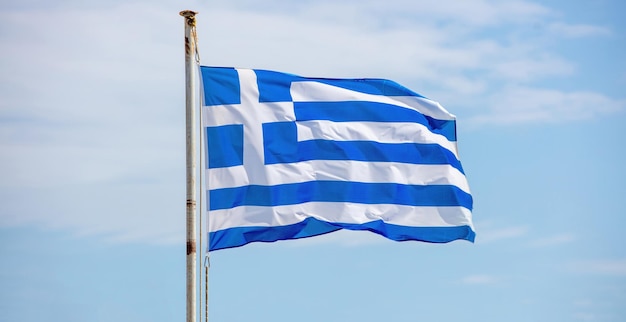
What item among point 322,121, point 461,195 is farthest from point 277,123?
point 461,195

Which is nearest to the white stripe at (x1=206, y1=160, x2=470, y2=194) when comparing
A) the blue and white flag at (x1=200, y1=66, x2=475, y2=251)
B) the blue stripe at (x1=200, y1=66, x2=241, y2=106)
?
the blue and white flag at (x1=200, y1=66, x2=475, y2=251)

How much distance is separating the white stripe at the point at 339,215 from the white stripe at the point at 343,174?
66cm

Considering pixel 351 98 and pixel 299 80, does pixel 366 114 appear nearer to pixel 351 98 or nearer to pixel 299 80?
pixel 351 98

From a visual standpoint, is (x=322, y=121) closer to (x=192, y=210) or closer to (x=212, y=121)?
(x=212, y=121)

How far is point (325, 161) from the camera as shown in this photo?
28531 mm

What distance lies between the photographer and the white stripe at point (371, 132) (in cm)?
2872

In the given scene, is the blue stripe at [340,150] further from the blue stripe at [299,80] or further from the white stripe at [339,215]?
the white stripe at [339,215]

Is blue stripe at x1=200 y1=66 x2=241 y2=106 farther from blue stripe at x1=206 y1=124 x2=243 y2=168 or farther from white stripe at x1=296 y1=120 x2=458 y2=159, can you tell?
white stripe at x1=296 y1=120 x2=458 y2=159

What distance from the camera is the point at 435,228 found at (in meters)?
29.1

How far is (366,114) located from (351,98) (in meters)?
0.56

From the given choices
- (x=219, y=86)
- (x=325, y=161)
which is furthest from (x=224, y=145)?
(x=325, y=161)

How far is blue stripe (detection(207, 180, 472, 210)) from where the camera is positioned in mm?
27078

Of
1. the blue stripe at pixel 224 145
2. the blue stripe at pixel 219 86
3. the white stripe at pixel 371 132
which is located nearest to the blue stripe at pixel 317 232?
the blue stripe at pixel 224 145

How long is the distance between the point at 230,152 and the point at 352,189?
3.23 m
